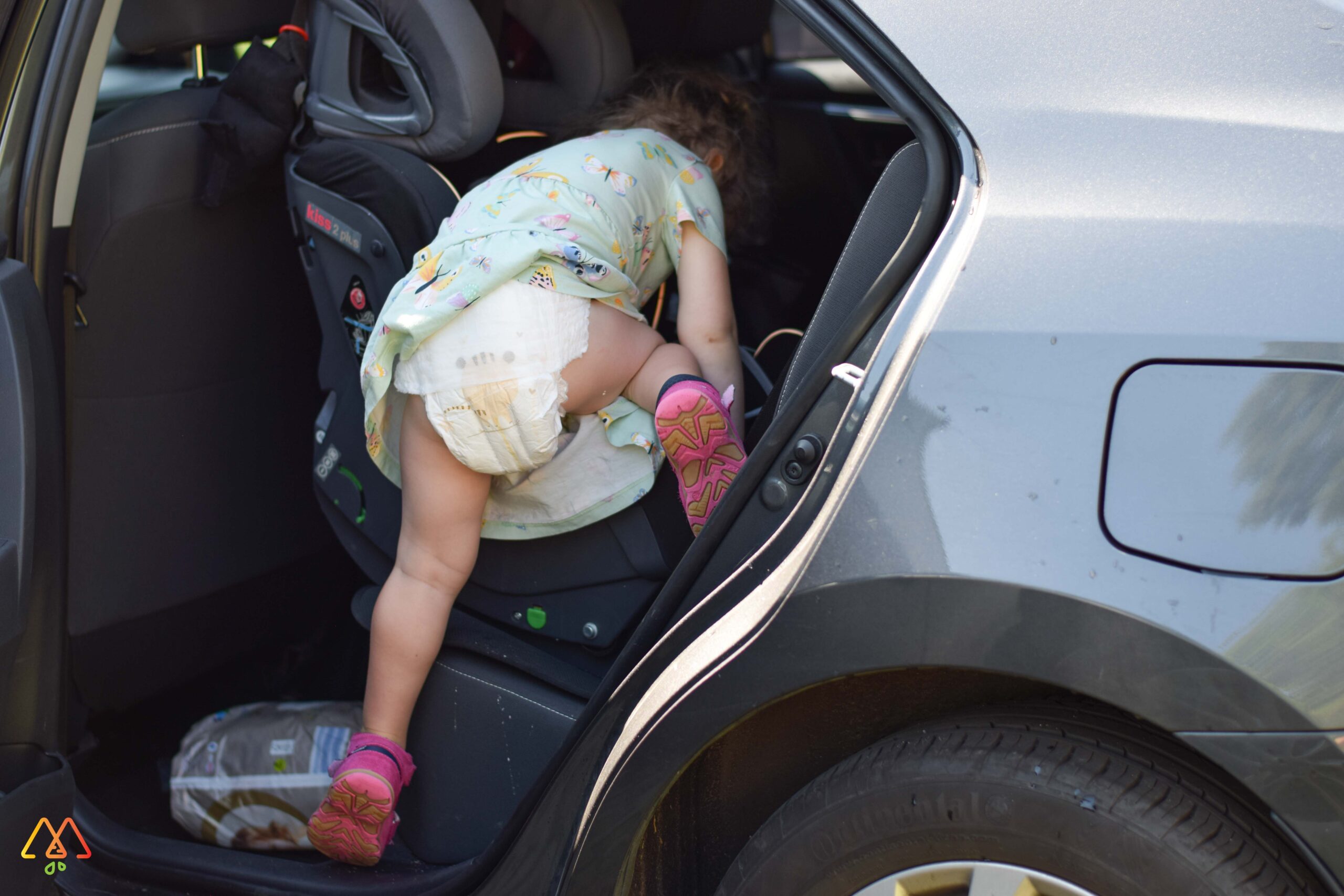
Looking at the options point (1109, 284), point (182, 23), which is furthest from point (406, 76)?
point (1109, 284)

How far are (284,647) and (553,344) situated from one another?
46.8 inches

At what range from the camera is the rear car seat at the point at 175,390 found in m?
1.81

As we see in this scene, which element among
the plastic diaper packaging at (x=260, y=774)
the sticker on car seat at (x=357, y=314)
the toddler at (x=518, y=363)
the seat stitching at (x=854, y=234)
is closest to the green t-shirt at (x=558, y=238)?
the toddler at (x=518, y=363)

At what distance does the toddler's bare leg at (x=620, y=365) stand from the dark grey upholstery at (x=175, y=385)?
2.87 feet

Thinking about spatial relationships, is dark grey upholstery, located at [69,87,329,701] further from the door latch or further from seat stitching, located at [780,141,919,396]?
the door latch

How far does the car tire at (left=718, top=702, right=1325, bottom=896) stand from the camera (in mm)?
910

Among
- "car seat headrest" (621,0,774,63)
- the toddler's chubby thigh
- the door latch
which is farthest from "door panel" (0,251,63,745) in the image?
"car seat headrest" (621,0,774,63)

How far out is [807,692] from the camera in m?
1.13

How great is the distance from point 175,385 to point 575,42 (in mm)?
948

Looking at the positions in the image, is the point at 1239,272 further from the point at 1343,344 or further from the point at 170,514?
the point at 170,514

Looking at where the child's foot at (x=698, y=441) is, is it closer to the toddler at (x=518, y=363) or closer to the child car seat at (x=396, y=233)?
the toddler at (x=518, y=363)

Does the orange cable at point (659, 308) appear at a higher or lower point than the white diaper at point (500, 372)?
higher

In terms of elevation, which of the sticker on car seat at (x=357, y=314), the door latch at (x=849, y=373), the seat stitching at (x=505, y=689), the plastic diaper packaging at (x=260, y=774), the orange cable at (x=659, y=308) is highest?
the orange cable at (x=659, y=308)

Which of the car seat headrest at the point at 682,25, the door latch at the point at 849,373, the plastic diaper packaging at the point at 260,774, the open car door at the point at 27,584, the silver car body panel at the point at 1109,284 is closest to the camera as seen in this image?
the silver car body panel at the point at 1109,284
